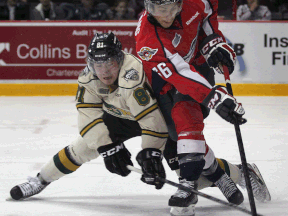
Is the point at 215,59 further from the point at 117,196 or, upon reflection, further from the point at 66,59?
the point at 66,59

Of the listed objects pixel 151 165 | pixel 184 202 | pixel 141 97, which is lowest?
pixel 184 202

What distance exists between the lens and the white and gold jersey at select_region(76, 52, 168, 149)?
2180mm

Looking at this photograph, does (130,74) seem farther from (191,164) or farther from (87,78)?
(191,164)

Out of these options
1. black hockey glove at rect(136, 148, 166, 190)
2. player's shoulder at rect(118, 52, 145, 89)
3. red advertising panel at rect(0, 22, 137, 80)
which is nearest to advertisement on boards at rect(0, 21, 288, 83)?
red advertising panel at rect(0, 22, 137, 80)

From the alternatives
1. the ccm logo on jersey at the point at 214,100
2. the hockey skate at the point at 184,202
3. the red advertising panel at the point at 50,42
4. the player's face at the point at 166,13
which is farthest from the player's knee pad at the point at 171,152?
the red advertising panel at the point at 50,42

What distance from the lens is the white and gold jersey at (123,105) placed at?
2180mm

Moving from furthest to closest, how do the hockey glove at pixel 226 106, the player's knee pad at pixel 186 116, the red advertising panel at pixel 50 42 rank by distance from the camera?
the red advertising panel at pixel 50 42 → the player's knee pad at pixel 186 116 → the hockey glove at pixel 226 106

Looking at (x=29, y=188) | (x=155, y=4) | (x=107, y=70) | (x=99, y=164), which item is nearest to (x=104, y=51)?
(x=107, y=70)

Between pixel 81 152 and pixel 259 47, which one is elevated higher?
pixel 81 152

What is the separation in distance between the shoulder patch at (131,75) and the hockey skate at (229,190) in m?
0.64

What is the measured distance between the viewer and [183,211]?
7.14ft

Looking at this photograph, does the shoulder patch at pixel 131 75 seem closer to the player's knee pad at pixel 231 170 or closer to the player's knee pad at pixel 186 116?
the player's knee pad at pixel 186 116

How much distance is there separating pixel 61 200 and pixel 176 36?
97 cm

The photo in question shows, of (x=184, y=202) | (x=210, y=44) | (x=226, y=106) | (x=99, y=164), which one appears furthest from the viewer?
(x=99, y=164)
